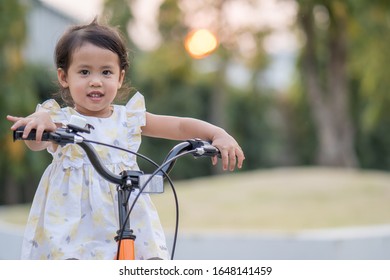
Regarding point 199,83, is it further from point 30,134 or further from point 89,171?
point 30,134

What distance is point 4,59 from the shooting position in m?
15.5

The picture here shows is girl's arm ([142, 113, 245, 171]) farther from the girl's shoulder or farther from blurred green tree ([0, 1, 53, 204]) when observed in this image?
blurred green tree ([0, 1, 53, 204])

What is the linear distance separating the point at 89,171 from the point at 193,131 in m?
0.43

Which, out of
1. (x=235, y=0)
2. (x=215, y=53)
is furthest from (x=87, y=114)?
(x=215, y=53)

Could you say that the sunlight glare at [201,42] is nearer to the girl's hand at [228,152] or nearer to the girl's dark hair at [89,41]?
the girl's dark hair at [89,41]

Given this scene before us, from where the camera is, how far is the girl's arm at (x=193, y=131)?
2.63m

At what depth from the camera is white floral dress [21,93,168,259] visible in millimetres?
2604

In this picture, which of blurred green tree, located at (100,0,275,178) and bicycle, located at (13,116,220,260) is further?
blurred green tree, located at (100,0,275,178)

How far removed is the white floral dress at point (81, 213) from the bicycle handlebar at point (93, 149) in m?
0.24

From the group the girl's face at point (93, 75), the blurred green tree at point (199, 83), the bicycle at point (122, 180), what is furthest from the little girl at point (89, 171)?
the blurred green tree at point (199, 83)

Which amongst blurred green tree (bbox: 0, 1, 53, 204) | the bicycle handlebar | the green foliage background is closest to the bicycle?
the bicycle handlebar

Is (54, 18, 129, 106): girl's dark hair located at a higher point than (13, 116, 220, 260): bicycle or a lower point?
higher
